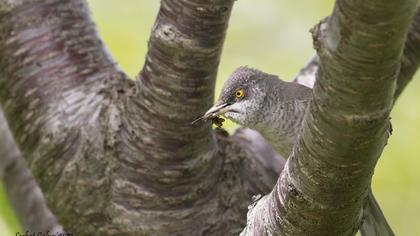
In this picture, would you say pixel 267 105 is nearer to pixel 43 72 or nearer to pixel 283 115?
pixel 283 115

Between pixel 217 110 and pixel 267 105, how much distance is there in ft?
1.88

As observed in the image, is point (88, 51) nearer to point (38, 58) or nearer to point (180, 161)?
point (38, 58)

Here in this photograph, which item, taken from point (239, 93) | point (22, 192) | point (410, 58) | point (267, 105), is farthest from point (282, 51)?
point (22, 192)

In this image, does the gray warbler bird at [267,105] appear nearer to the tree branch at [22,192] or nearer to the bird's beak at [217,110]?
the bird's beak at [217,110]

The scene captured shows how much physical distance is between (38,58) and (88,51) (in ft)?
0.79

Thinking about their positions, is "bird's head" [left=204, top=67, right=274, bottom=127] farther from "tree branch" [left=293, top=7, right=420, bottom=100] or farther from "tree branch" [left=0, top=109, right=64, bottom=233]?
"tree branch" [left=0, top=109, right=64, bottom=233]

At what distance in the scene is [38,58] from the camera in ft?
11.2

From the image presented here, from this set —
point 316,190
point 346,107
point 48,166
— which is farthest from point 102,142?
point 346,107

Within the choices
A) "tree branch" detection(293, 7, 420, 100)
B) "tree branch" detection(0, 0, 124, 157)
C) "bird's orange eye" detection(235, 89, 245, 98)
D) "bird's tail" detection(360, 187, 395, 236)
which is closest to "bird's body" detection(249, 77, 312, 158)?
"bird's orange eye" detection(235, 89, 245, 98)

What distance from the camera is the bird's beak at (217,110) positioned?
3121 mm

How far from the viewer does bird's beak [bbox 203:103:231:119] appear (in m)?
3.12

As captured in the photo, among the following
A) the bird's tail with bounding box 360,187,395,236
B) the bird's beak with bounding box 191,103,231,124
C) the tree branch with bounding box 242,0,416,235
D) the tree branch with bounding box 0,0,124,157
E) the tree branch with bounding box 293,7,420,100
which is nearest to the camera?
the tree branch with bounding box 242,0,416,235

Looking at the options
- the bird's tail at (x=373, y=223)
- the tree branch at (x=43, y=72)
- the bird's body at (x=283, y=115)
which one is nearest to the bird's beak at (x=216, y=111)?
the bird's body at (x=283, y=115)

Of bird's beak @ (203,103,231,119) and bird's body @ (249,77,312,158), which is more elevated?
bird's beak @ (203,103,231,119)
